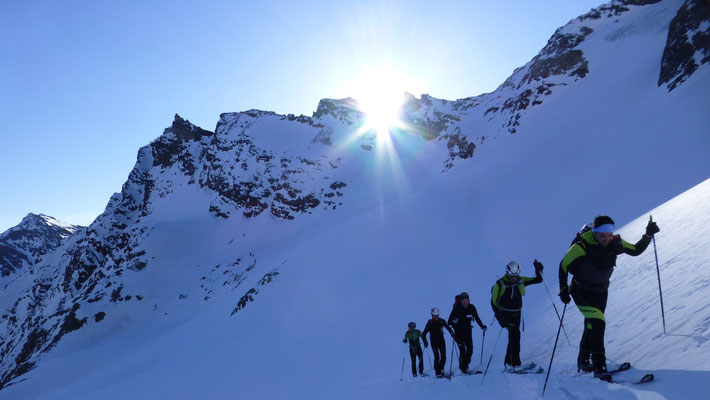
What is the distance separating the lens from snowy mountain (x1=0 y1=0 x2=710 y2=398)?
19184 mm

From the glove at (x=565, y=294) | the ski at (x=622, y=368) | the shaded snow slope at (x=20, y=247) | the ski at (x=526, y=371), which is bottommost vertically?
the ski at (x=622, y=368)

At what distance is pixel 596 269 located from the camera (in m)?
5.04

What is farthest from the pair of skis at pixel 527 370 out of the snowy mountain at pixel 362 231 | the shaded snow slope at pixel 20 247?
the shaded snow slope at pixel 20 247

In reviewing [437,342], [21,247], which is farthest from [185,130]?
[21,247]

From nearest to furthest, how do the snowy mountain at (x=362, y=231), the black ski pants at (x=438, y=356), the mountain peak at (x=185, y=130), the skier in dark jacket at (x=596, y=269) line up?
the skier in dark jacket at (x=596, y=269), the black ski pants at (x=438, y=356), the snowy mountain at (x=362, y=231), the mountain peak at (x=185, y=130)

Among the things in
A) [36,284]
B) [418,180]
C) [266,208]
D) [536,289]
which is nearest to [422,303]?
[536,289]

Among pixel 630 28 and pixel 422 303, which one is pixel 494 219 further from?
pixel 630 28

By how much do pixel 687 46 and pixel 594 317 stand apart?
37.6 meters

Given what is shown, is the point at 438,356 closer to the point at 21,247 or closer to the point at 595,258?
the point at 595,258

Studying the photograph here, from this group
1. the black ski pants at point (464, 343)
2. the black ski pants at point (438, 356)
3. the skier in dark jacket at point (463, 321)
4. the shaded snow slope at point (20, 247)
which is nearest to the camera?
the skier in dark jacket at point (463, 321)

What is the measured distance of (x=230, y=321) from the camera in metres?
36.0

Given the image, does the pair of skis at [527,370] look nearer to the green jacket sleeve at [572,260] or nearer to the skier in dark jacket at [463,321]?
the skier in dark jacket at [463,321]

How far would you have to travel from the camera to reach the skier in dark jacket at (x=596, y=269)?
4938 millimetres

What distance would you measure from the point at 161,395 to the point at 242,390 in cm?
969
